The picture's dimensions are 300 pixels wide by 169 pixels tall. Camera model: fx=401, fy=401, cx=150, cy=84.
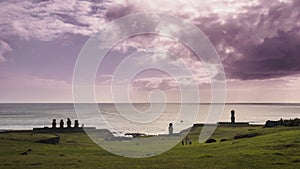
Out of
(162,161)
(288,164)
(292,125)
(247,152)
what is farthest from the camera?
(292,125)

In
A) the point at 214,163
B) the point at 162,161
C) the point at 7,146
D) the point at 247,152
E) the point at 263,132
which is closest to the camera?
the point at 214,163

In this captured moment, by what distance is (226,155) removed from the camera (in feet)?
136

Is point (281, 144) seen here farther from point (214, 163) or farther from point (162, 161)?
point (162, 161)

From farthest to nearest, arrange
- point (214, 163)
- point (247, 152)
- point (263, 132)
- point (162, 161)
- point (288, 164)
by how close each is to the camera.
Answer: point (263, 132) → point (247, 152) → point (162, 161) → point (214, 163) → point (288, 164)

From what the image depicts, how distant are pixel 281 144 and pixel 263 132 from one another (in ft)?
53.4

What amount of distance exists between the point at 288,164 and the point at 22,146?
3502 centimetres

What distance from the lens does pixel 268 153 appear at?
39969 mm

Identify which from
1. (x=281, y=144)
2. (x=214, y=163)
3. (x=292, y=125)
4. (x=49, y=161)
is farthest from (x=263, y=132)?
(x=49, y=161)

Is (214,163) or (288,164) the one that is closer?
(288,164)

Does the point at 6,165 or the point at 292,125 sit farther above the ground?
the point at 292,125

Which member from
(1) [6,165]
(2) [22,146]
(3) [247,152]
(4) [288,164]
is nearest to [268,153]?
(3) [247,152]

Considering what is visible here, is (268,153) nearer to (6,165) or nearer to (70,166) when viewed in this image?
(70,166)

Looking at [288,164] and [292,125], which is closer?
[288,164]

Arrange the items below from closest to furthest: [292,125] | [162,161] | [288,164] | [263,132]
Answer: [288,164]
[162,161]
[263,132]
[292,125]
